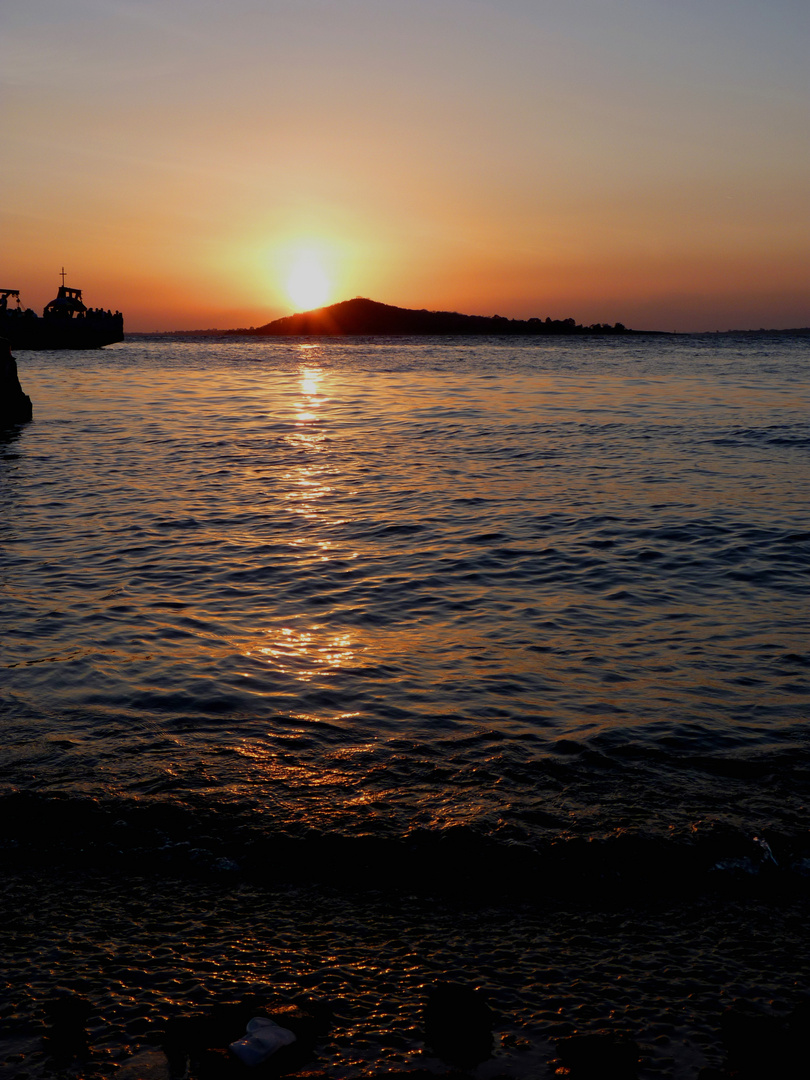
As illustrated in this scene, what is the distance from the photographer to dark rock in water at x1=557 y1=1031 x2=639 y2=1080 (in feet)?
10.3

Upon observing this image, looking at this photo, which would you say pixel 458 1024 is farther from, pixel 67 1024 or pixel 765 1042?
pixel 67 1024

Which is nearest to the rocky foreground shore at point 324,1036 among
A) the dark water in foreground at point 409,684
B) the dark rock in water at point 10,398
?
the dark water in foreground at point 409,684

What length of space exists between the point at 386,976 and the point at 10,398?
2828 cm

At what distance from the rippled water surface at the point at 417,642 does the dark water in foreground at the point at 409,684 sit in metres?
0.03

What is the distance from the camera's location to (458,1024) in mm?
3371

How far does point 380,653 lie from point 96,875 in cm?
395

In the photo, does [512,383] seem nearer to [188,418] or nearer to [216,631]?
[188,418]

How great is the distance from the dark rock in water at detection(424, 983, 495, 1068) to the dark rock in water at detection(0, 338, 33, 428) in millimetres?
27165

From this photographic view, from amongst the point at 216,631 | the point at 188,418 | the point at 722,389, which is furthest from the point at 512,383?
the point at 216,631

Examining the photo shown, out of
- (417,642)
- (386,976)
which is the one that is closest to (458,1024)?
(386,976)

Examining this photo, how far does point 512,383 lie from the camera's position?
4981 cm

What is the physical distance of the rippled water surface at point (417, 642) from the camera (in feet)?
17.6

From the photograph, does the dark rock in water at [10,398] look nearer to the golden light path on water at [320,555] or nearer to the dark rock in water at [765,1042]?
the golden light path on water at [320,555]

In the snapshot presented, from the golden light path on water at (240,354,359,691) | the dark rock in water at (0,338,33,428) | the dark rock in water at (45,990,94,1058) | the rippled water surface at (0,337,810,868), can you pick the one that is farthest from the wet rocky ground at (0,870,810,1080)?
the dark rock in water at (0,338,33,428)
